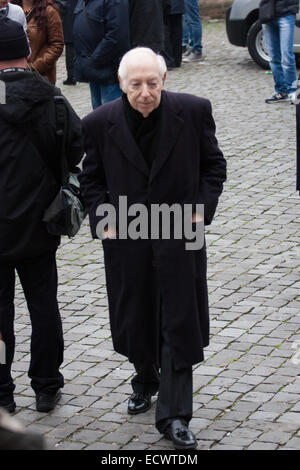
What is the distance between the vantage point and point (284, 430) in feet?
15.4

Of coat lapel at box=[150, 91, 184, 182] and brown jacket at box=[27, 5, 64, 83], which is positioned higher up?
coat lapel at box=[150, 91, 184, 182]

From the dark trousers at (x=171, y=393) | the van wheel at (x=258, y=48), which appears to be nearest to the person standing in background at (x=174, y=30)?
the van wheel at (x=258, y=48)

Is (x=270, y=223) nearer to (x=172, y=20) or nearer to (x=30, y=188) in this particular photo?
(x=30, y=188)

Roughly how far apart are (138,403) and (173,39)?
11036mm

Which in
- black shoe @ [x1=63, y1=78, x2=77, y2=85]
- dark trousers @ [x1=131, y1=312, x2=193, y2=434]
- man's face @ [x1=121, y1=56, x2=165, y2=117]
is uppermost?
man's face @ [x1=121, y1=56, x2=165, y2=117]

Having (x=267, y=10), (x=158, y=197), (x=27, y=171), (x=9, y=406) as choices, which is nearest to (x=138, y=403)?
(x=9, y=406)

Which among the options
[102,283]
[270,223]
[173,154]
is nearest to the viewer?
[173,154]

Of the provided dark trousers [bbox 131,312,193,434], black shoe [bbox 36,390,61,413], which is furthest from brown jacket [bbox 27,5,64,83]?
dark trousers [bbox 131,312,193,434]

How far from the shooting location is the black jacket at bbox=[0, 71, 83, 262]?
472 centimetres

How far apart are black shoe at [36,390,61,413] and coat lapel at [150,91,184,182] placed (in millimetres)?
1401

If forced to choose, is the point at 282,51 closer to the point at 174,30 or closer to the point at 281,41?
the point at 281,41

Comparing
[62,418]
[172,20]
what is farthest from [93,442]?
[172,20]

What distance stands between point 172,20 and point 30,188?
10.9 metres

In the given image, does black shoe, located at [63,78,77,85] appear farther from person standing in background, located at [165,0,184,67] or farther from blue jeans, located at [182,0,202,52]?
blue jeans, located at [182,0,202,52]
